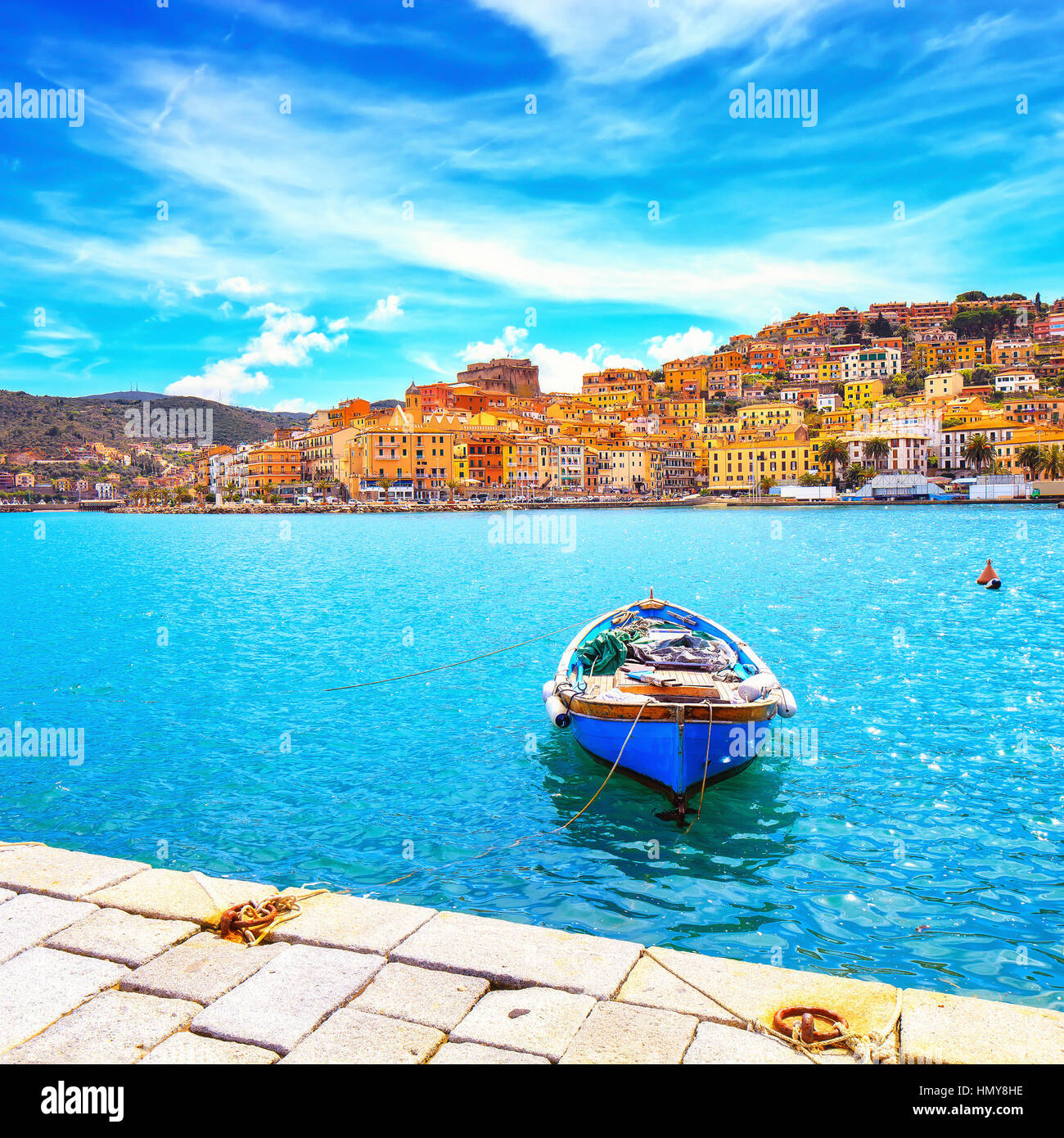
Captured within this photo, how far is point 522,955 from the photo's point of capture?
4586mm

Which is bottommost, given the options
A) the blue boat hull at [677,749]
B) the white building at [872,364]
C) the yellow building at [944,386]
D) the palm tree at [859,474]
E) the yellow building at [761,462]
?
the blue boat hull at [677,749]

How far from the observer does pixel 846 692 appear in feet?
51.0

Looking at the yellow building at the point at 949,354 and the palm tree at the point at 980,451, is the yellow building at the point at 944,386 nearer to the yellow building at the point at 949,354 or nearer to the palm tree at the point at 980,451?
the palm tree at the point at 980,451

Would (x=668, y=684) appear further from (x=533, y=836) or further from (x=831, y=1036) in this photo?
(x=831, y=1036)

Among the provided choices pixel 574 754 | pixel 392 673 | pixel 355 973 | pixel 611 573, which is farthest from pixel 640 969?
pixel 611 573

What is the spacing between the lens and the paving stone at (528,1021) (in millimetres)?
3777

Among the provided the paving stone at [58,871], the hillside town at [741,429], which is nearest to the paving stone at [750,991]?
the paving stone at [58,871]

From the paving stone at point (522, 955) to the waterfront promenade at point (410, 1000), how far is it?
12 millimetres

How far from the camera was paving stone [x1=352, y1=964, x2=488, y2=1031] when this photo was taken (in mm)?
4000

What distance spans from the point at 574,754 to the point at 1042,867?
5.71 m

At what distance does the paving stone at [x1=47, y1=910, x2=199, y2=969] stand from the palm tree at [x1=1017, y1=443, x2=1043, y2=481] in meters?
134

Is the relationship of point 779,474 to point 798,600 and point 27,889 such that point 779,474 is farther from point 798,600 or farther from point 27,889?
point 27,889

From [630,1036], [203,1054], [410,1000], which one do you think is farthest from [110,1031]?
[630,1036]

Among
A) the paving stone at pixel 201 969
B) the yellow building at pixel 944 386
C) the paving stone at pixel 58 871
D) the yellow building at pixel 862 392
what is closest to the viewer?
the paving stone at pixel 201 969
